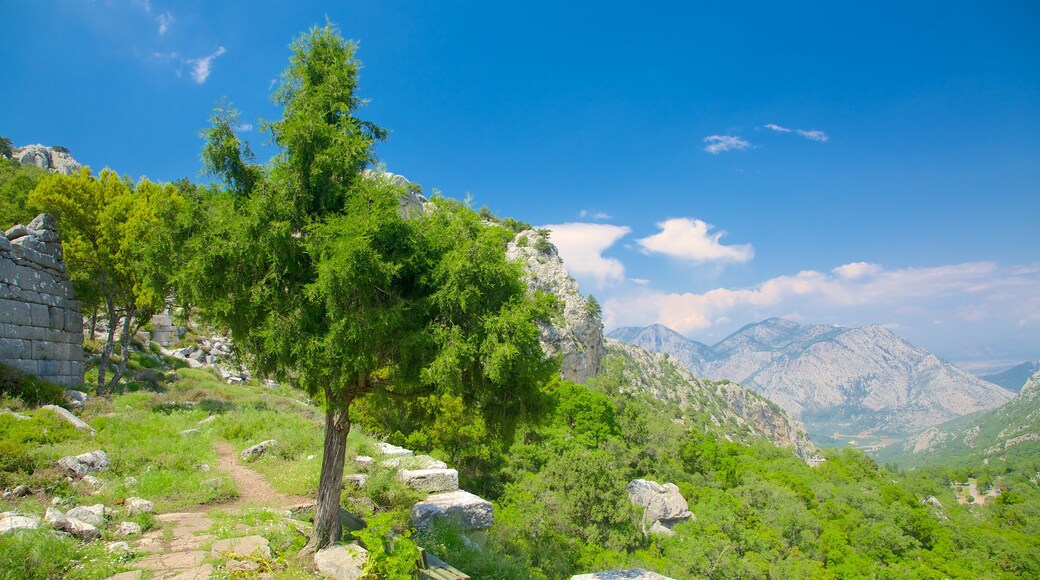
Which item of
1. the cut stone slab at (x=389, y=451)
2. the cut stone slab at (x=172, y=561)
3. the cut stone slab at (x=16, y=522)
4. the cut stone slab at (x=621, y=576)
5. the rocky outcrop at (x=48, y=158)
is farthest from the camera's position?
the rocky outcrop at (x=48, y=158)

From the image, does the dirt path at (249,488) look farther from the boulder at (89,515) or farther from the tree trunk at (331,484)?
the tree trunk at (331,484)

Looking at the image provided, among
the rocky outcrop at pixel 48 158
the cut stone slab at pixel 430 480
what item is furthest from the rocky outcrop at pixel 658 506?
the rocky outcrop at pixel 48 158

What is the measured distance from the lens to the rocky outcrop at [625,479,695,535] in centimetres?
3344

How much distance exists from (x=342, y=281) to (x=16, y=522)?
5.67 metres

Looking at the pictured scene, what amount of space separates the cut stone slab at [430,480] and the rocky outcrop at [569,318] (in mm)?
39464

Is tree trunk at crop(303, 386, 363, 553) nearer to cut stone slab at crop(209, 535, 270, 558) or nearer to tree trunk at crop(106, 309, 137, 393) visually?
cut stone slab at crop(209, 535, 270, 558)

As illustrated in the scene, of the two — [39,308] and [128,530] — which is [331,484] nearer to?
[128,530]

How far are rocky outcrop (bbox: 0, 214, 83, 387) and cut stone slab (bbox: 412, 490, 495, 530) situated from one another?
1406 centimetres

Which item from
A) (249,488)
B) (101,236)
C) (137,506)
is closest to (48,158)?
A: (101,236)

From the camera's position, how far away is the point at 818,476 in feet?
191

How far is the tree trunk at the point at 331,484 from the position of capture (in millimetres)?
8062

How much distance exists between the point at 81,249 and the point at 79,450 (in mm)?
12423

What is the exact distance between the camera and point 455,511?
11.0 meters

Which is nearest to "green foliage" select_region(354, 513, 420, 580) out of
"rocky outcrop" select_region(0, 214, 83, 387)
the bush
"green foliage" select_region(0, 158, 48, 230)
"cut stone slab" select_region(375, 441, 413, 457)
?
"cut stone slab" select_region(375, 441, 413, 457)
